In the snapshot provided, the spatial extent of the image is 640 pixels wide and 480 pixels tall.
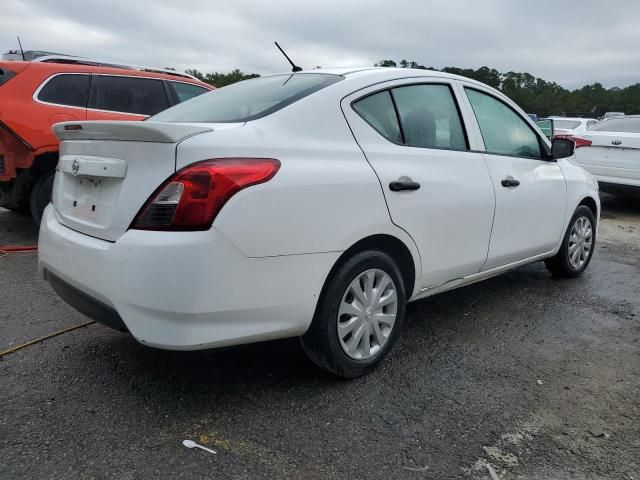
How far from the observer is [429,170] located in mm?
3068

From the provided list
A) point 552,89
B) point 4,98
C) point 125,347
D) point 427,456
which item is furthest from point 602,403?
point 552,89

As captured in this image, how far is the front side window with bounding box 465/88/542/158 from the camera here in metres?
3.68

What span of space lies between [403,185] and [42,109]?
4054 millimetres

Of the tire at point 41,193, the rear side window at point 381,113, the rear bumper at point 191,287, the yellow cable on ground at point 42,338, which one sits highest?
the rear side window at point 381,113

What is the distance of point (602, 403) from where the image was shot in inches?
108

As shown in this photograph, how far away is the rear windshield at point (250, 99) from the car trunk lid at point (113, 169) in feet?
1.10

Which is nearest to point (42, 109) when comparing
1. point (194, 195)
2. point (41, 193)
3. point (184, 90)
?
point (41, 193)

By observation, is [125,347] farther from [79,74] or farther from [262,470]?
[79,74]

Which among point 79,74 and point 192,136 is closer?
point 192,136

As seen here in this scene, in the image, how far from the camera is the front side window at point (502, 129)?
3.68 metres

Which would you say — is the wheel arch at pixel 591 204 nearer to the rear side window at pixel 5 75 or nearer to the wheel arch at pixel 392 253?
the wheel arch at pixel 392 253

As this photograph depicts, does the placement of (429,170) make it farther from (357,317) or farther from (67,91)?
(67,91)

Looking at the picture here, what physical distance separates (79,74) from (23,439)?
4.50 metres

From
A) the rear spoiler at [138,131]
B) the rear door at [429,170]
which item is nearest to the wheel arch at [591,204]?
the rear door at [429,170]
